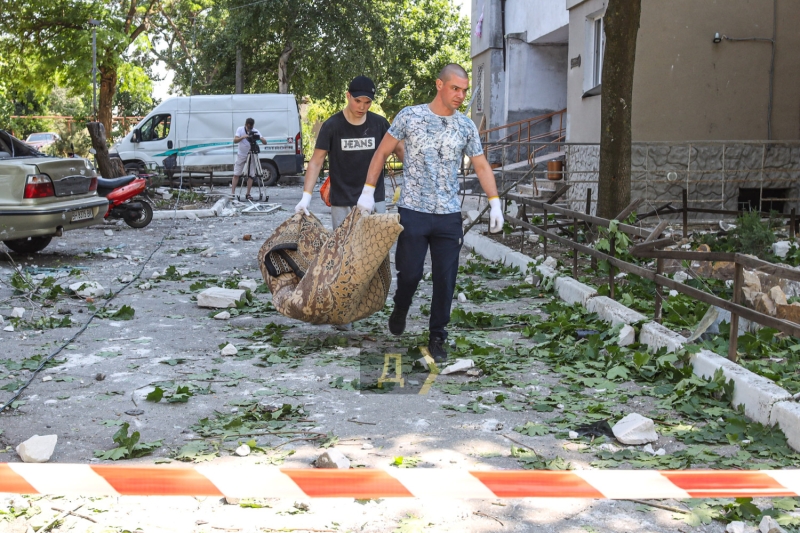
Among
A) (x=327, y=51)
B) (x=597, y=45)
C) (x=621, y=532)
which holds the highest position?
(x=327, y=51)

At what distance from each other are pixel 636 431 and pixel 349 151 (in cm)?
346

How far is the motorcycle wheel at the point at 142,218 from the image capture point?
1484 cm

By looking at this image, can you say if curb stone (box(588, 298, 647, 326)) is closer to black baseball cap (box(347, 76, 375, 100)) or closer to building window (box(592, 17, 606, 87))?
black baseball cap (box(347, 76, 375, 100))

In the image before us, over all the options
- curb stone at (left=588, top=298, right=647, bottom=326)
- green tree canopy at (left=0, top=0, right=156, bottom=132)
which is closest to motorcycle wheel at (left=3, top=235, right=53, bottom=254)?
curb stone at (left=588, top=298, right=647, bottom=326)

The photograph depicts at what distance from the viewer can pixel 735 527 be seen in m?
3.37

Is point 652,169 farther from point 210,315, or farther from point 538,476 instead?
point 538,476

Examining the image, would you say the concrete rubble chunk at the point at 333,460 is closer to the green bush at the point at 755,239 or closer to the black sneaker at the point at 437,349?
the black sneaker at the point at 437,349

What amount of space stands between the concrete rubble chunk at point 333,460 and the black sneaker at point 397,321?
242cm

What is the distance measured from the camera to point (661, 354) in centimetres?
588

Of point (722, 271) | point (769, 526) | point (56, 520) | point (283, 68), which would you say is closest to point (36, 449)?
point (56, 520)

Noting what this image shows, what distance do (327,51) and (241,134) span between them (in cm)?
1647

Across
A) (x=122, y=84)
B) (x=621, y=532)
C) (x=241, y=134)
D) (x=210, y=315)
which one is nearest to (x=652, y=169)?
(x=210, y=315)

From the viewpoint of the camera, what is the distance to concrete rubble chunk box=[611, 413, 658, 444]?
4.38 metres

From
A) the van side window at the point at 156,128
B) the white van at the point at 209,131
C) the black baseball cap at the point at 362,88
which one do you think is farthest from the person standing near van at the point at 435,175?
the van side window at the point at 156,128
